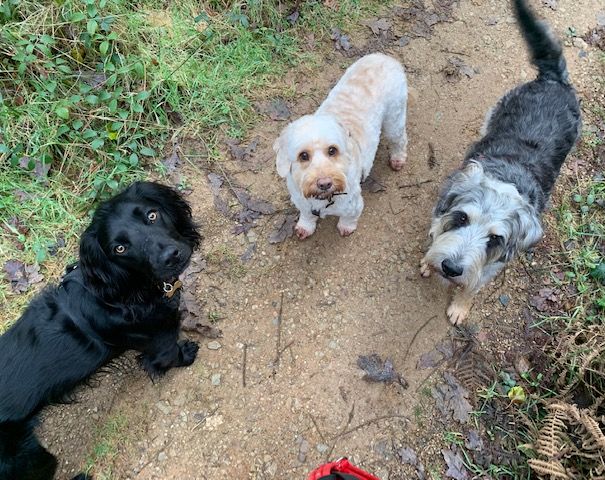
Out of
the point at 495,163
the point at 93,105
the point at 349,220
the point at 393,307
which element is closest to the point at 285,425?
the point at 393,307

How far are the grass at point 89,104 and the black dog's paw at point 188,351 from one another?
1.59 m

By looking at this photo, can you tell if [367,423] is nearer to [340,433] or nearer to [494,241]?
[340,433]

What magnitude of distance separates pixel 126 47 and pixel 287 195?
2562mm

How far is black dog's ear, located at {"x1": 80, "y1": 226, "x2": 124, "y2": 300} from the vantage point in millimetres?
2908

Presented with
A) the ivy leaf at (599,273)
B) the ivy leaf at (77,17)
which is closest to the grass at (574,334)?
the ivy leaf at (599,273)

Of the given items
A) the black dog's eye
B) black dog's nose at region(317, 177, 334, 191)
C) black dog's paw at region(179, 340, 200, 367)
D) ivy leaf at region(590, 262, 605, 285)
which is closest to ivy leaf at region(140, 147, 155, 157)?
black dog's paw at region(179, 340, 200, 367)

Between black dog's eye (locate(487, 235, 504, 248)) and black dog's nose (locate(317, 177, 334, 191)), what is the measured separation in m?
1.34

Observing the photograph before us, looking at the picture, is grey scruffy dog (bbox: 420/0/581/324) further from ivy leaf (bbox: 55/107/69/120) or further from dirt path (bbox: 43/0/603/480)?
ivy leaf (bbox: 55/107/69/120)

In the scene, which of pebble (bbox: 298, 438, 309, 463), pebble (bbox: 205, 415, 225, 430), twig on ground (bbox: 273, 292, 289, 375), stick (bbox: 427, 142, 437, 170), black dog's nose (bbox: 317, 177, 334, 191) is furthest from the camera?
stick (bbox: 427, 142, 437, 170)

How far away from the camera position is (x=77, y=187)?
4691mm

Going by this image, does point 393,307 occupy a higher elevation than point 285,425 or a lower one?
higher

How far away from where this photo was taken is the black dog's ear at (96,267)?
2908 mm

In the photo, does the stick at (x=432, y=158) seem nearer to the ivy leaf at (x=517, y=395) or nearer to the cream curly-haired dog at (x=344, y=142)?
the cream curly-haired dog at (x=344, y=142)

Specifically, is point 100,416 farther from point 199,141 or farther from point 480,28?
point 480,28
